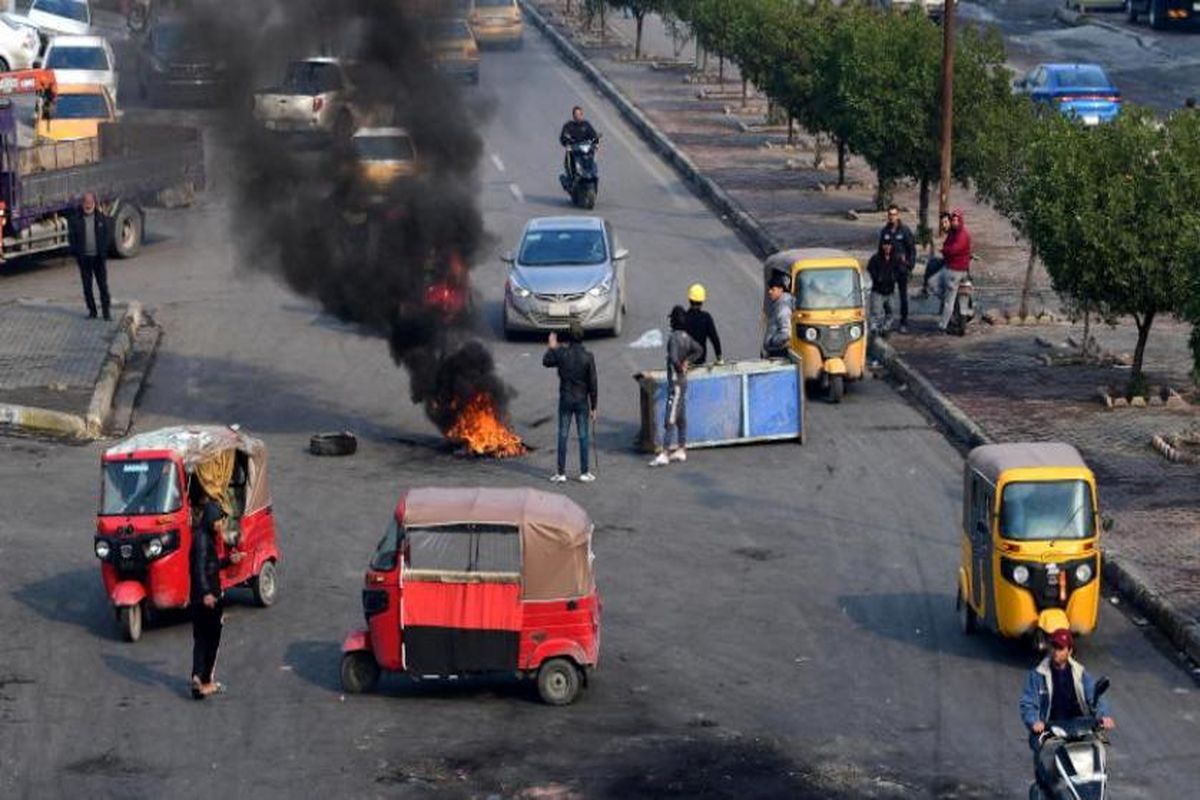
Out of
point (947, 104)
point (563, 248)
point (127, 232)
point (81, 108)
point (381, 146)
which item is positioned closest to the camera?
point (381, 146)

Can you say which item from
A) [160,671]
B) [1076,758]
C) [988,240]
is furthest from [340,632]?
[988,240]

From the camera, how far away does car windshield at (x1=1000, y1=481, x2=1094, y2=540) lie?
16.8 meters

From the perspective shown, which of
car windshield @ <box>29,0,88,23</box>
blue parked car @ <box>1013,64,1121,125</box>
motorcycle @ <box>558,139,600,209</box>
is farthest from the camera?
car windshield @ <box>29,0,88,23</box>

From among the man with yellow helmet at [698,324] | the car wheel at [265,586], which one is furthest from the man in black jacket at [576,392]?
the car wheel at [265,586]

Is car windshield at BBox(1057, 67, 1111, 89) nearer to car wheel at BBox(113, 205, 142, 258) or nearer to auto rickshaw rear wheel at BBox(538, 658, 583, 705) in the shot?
car wheel at BBox(113, 205, 142, 258)

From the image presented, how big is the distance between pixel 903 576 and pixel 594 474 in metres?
4.58

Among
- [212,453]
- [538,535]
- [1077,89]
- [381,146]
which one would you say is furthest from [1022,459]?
[1077,89]

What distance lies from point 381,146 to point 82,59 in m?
23.4

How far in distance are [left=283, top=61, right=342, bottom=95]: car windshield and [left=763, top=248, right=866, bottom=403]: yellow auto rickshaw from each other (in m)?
5.60

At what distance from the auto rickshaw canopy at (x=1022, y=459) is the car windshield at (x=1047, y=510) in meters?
0.16

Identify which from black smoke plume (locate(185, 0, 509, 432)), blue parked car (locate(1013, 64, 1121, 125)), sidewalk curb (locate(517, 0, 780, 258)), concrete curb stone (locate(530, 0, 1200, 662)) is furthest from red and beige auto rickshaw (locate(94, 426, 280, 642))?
blue parked car (locate(1013, 64, 1121, 125))

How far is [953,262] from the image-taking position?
28500 millimetres

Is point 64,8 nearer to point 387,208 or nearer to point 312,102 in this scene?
point 387,208

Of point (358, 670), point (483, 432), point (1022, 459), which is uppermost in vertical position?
point (1022, 459)
